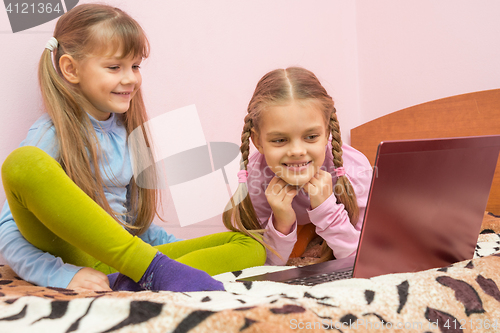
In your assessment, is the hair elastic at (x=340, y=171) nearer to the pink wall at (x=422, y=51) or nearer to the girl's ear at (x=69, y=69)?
the girl's ear at (x=69, y=69)

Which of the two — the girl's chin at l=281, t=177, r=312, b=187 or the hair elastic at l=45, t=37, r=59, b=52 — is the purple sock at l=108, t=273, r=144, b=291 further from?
the hair elastic at l=45, t=37, r=59, b=52

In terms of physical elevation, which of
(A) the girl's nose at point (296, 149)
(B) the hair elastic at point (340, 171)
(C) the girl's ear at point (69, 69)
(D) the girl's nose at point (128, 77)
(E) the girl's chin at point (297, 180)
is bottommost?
(B) the hair elastic at point (340, 171)

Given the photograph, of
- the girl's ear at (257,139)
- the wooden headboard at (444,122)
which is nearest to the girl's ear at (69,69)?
the girl's ear at (257,139)

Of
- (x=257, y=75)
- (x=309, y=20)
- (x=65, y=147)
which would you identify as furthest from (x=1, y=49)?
(x=309, y=20)

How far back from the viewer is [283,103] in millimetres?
959

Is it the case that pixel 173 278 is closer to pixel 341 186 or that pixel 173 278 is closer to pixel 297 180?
pixel 297 180

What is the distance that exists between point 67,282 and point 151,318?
42cm

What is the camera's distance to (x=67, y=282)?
0.76 m

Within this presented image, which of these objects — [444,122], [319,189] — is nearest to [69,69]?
[319,189]

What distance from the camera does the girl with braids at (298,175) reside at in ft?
3.13

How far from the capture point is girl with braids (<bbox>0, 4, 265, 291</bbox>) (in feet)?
2.21

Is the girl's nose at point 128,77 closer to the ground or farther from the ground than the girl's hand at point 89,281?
farther from the ground

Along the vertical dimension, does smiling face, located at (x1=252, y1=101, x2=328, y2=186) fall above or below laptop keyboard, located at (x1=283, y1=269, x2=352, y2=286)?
above

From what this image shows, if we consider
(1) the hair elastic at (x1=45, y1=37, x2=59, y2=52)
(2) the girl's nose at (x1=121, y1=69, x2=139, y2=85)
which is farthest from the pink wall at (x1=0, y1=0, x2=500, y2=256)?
(2) the girl's nose at (x1=121, y1=69, x2=139, y2=85)
